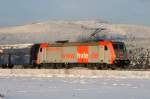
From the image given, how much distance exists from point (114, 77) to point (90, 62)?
15224 millimetres

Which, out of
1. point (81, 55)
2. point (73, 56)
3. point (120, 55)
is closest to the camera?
point (120, 55)

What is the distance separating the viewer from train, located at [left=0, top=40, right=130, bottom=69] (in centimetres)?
5766

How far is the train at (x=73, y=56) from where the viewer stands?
57.7 metres

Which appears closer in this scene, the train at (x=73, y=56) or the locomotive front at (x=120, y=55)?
the locomotive front at (x=120, y=55)

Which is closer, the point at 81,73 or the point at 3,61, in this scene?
the point at 81,73

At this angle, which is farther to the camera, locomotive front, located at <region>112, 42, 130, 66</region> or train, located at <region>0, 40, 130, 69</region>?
train, located at <region>0, 40, 130, 69</region>

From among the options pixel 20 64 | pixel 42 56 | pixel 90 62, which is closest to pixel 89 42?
pixel 90 62

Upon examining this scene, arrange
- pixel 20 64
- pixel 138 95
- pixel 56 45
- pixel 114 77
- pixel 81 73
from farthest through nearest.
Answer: pixel 20 64
pixel 56 45
pixel 81 73
pixel 114 77
pixel 138 95

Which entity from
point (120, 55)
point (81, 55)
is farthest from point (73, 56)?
point (120, 55)

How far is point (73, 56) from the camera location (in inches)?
2418

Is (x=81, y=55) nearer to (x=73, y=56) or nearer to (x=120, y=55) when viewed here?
(x=73, y=56)

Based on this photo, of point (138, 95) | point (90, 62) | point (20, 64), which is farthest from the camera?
point (20, 64)

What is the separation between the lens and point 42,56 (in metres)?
63.8

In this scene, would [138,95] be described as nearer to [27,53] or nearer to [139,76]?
[139,76]
